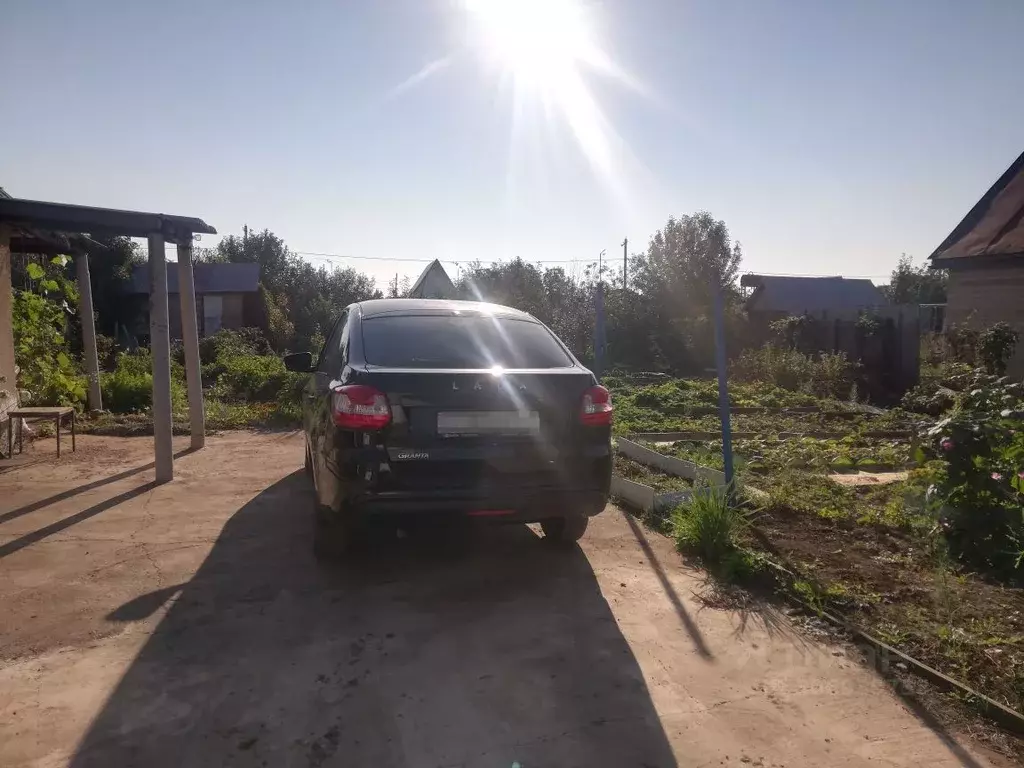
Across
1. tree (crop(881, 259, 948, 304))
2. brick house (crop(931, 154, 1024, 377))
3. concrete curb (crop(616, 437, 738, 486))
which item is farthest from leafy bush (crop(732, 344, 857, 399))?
tree (crop(881, 259, 948, 304))

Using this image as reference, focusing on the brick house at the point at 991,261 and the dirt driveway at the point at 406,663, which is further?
the brick house at the point at 991,261

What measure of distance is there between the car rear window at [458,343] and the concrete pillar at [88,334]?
837cm

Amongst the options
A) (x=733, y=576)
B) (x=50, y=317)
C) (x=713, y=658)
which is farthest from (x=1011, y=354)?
(x=50, y=317)

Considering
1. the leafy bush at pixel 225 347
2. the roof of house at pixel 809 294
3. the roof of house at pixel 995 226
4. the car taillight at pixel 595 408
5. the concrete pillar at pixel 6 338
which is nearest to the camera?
the car taillight at pixel 595 408

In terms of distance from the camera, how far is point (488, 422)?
413cm

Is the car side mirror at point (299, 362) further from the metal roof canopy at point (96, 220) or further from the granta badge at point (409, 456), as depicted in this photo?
the granta badge at point (409, 456)

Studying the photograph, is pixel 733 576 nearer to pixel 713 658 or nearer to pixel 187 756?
pixel 713 658

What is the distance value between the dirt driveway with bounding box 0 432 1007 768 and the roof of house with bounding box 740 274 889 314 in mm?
27668

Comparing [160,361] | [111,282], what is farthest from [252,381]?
[111,282]

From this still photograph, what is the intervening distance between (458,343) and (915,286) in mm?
59754

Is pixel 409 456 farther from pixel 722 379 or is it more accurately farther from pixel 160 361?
pixel 160 361

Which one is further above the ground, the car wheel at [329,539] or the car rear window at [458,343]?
the car rear window at [458,343]

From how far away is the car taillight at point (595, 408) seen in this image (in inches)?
169

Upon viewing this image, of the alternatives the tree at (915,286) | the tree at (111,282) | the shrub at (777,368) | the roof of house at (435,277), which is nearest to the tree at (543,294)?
the roof of house at (435,277)
